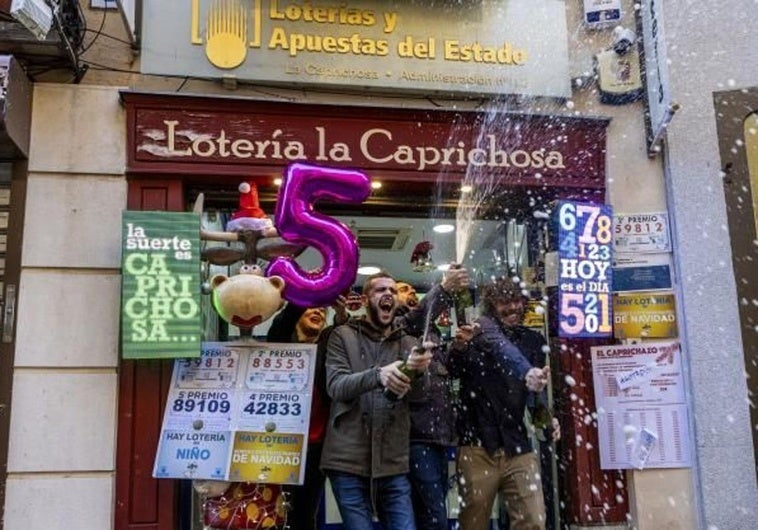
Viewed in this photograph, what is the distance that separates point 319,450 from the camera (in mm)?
5258

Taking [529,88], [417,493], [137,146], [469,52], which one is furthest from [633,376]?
[137,146]

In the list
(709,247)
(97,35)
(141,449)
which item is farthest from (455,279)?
(97,35)

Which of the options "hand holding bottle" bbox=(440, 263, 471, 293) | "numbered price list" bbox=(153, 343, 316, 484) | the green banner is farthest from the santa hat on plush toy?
"hand holding bottle" bbox=(440, 263, 471, 293)

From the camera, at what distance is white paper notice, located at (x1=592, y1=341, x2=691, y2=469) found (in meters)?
5.68

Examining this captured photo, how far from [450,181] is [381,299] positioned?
137 cm

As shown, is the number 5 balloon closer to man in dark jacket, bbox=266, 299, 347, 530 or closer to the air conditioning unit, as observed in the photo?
man in dark jacket, bbox=266, 299, 347, 530

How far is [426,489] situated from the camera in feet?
16.2

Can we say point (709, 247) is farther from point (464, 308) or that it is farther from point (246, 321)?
point (246, 321)

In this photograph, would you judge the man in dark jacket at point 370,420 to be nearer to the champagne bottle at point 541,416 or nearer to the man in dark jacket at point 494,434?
the man in dark jacket at point 494,434

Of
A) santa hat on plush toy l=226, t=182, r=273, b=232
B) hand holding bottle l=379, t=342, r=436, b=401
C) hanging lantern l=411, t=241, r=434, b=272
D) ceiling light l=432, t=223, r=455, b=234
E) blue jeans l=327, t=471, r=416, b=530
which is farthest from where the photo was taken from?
hanging lantern l=411, t=241, r=434, b=272

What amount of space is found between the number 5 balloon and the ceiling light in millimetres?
1607

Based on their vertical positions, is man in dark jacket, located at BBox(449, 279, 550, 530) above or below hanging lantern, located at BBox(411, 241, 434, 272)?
below

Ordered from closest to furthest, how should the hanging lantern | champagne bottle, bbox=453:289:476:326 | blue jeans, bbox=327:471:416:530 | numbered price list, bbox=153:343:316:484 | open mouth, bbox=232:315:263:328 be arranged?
blue jeans, bbox=327:471:416:530 < numbered price list, bbox=153:343:316:484 < open mouth, bbox=232:315:263:328 < champagne bottle, bbox=453:289:476:326 < the hanging lantern

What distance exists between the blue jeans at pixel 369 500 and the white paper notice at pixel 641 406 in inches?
72.0
